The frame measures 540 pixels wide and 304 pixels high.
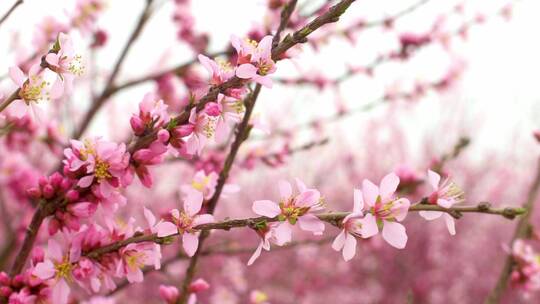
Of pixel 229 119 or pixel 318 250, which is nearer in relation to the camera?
pixel 229 119

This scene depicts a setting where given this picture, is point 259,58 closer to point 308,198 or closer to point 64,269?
point 308,198

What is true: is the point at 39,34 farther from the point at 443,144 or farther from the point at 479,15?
the point at 443,144

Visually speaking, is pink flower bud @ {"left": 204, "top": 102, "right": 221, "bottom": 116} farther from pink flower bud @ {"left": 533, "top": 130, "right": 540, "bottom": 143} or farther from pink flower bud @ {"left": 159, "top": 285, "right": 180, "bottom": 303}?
pink flower bud @ {"left": 533, "top": 130, "right": 540, "bottom": 143}

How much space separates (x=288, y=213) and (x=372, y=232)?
17 centimetres

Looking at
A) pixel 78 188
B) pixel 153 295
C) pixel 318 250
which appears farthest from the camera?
pixel 318 250

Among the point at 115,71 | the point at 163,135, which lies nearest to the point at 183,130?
the point at 163,135

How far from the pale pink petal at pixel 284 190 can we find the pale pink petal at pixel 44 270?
1.73ft

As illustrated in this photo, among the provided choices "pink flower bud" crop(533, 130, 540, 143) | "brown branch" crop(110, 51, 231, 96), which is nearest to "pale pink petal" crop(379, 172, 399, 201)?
"pink flower bud" crop(533, 130, 540, 143)

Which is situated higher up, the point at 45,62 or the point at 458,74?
the point at 45,62

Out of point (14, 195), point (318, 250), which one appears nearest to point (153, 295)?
point (318, 250)

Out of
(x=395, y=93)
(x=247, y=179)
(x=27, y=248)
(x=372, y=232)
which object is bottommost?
(x=247, y=179)

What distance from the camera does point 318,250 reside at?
926 centimetres

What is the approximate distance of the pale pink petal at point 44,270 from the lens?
1.13 meters

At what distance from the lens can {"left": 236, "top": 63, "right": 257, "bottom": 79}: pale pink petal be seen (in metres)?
1.03
